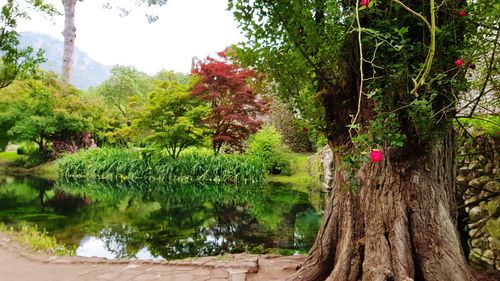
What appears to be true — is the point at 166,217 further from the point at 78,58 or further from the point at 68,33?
the point at 78,58

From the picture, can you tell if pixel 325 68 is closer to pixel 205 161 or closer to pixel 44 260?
pixel 44 260

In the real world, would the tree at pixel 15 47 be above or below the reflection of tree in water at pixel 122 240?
above

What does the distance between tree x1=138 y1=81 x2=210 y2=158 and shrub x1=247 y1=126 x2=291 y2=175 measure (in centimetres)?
181

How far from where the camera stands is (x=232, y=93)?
482 inches

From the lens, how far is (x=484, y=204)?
390 cm

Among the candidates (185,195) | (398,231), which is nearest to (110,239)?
(185,195)

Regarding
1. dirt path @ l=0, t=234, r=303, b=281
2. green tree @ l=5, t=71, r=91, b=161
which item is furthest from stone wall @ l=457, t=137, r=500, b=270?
green tree @ l=5, t=71, r=91, b=161

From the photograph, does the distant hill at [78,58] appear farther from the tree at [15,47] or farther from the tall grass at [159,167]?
the tree at [15,47]

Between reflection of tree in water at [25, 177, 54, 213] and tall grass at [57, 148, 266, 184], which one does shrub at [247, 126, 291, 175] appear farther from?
reflection of tree in water at [25, 177, 54, 213]

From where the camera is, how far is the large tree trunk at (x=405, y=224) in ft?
8.39

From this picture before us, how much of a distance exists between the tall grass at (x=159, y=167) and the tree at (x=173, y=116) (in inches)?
30.4

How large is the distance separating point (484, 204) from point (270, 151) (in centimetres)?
906

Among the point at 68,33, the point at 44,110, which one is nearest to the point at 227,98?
the point at 44,110

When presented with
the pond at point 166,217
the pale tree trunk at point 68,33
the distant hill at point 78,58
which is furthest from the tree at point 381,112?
the distant hill at point 78,58
